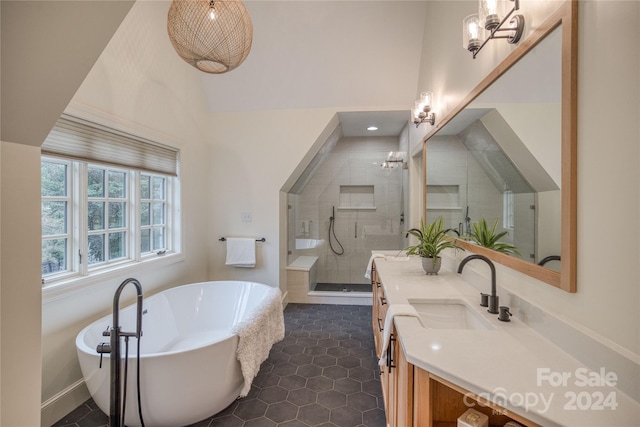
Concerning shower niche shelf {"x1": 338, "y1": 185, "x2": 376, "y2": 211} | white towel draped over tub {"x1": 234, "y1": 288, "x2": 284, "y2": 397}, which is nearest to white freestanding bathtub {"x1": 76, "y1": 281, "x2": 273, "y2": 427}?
white towel draped over tub {"x1": 234, "y1": 288, "x2": 284, "y2": 397}

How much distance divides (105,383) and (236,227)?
2280 mm

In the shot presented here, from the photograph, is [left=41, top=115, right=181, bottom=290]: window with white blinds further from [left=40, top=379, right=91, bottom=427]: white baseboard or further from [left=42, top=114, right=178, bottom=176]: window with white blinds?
[left=40, top=379, right=91, bottom=427]: white baseboard

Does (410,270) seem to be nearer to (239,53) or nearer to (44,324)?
(239,53)

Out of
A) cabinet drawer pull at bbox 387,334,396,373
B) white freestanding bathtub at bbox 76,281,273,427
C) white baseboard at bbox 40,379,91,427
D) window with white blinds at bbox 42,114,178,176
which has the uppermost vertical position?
window with white blinds at bbox 42,114,178,176

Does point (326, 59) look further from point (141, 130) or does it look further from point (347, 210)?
point (347, 210)

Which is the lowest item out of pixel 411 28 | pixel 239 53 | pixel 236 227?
pixel 236 227

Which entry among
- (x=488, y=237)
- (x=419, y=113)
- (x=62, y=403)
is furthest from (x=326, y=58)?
(x=62, y=403)

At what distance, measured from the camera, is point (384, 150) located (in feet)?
15.6

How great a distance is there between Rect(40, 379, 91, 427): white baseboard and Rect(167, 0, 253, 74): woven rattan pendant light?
226 centimetres

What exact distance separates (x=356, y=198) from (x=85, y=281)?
3.72 m

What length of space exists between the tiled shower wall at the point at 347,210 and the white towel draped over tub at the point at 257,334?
228cm

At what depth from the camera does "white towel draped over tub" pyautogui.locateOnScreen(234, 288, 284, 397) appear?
6.00 ft

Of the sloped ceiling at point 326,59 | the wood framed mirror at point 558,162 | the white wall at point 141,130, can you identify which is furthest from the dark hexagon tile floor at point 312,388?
the sloped ceiling at point 326,59

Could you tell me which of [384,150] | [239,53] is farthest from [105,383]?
[384,150]
